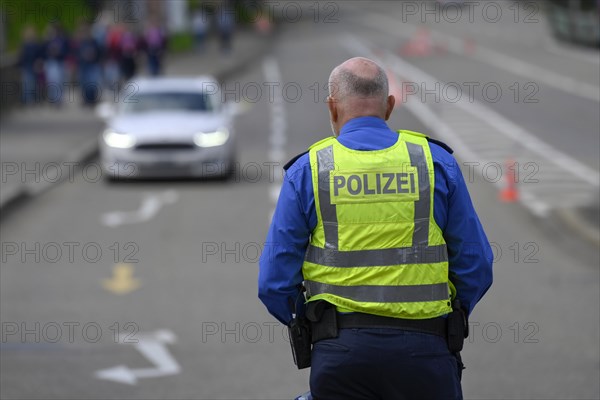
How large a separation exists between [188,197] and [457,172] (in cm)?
1450

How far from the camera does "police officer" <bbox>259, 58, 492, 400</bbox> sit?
477cm

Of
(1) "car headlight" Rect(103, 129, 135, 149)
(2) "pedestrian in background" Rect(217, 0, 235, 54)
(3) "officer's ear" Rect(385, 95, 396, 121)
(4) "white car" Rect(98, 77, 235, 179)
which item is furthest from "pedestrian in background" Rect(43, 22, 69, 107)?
(3) "officer's ear" Rect(385, 95, 396, 121)

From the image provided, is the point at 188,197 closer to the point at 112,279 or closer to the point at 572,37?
the point at 112,279

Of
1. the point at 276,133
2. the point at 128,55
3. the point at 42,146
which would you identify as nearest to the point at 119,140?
the point at 42,146

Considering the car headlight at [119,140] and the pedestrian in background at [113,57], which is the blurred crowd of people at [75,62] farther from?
the car headlight at [119,140]

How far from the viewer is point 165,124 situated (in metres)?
21.2

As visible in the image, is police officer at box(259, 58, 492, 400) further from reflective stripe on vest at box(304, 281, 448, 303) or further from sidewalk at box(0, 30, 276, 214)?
sidewalk at box(0, 30, 276, 214)

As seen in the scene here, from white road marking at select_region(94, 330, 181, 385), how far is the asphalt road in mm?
16

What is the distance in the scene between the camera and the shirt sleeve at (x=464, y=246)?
4934 mm

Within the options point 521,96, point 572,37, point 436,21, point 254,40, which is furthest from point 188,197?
point 436,21

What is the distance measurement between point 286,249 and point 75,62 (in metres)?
31.3

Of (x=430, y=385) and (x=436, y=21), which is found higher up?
(x=430, y=385)

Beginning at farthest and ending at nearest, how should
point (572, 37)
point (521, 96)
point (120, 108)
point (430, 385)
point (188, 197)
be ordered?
point (572, 37)
point (521, 96)
point (120, 108)
point (188, 197)
point (430, 385)

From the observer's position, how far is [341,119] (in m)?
5.03
